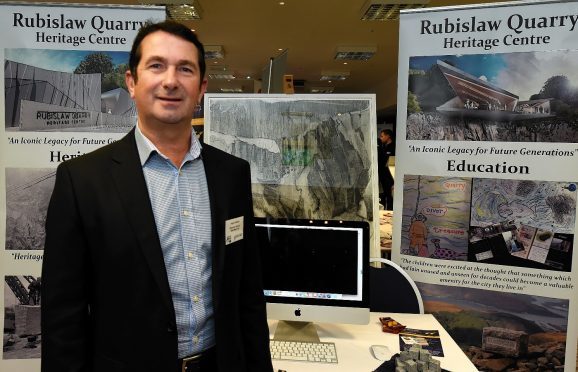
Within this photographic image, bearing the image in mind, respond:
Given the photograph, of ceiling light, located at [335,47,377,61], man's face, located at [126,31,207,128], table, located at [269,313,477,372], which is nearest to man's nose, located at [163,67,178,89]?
man's face, located at [126,31,207,128]

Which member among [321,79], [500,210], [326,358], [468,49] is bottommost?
[326,358]

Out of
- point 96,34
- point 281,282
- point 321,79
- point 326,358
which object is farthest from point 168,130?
point 321,79

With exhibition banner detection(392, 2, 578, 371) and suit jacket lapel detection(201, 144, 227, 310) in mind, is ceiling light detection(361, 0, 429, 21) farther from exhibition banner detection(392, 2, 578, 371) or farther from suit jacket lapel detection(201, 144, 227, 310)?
suit jacket lapel detection(201, 144, 227, 310)

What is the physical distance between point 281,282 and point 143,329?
0.76 metres

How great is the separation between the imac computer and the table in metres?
0.10

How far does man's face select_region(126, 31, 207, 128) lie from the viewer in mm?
1136

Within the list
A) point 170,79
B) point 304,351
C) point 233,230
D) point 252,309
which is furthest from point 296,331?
point 170,79

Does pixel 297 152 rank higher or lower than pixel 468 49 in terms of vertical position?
lower

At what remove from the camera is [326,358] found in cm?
159

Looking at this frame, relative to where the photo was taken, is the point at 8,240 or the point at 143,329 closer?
the point at 143,329

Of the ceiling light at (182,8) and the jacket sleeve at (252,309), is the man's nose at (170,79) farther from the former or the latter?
the ceiling light at (182,8)

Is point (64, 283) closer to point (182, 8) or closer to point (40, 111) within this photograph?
point (40, 111)

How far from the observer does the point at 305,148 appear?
7.68 ft

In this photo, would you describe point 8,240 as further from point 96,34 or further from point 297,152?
point 297,152
